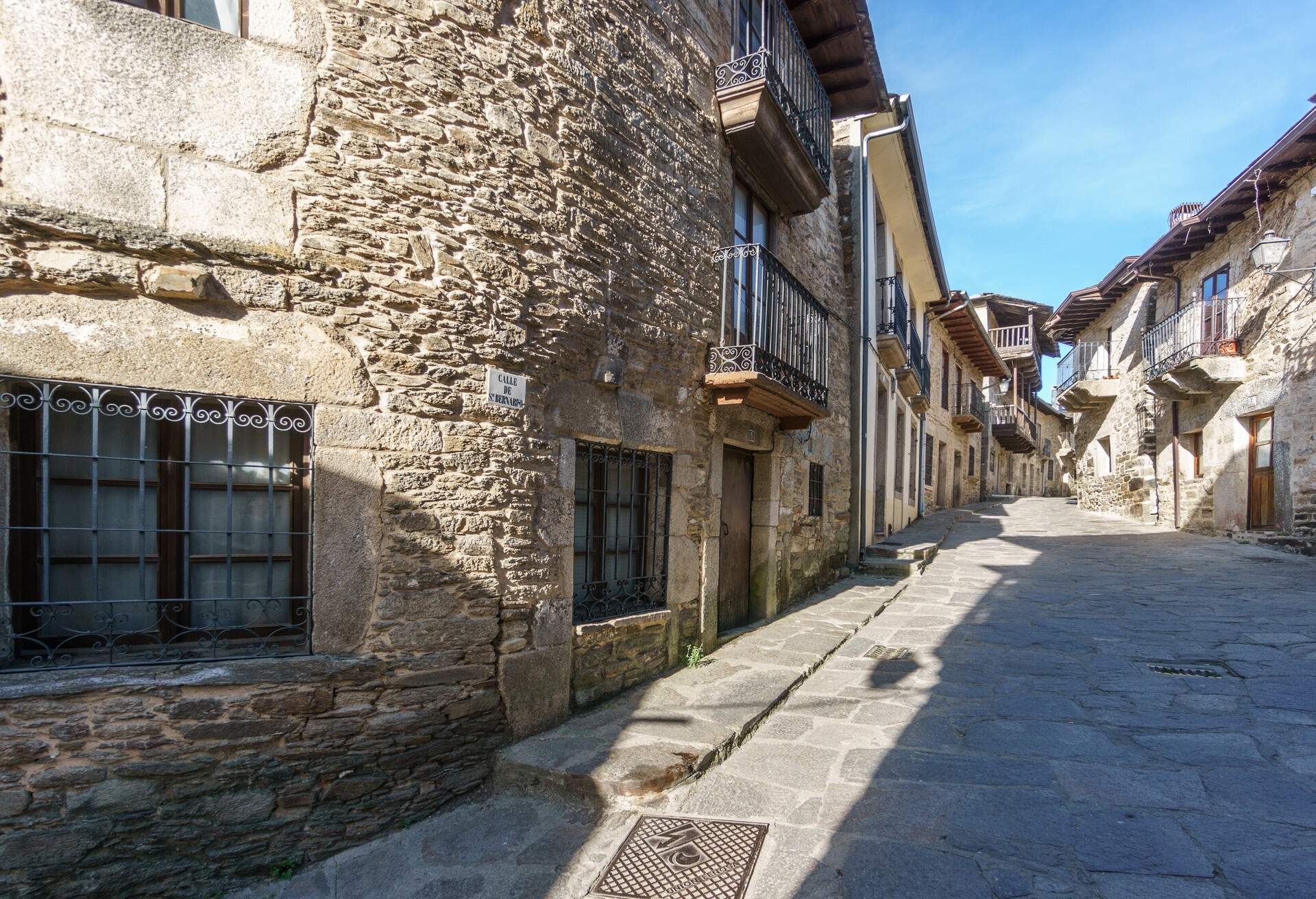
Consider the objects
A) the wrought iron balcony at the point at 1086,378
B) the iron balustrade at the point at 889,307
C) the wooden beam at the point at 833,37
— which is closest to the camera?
the wooden beam at the point at 833,37

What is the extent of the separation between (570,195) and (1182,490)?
1467 centimetres

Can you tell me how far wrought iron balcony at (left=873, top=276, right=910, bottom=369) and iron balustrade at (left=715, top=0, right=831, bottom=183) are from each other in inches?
152

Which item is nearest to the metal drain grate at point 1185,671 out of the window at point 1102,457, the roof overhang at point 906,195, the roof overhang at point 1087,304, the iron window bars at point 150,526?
the iron window bars at point 150,526

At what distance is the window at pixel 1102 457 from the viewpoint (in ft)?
60.6

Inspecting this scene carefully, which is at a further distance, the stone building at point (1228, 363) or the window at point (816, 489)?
the stone building at point (1228, 363)

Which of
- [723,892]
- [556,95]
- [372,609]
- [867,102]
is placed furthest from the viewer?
[867,102]

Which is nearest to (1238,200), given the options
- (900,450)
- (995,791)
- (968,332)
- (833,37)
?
(900,450)

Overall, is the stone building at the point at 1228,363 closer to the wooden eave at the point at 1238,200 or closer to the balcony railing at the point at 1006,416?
the wooden eave at the point at 1238,200

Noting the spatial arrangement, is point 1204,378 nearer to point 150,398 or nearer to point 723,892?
point 723,892

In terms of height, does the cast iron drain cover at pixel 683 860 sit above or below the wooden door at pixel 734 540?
below

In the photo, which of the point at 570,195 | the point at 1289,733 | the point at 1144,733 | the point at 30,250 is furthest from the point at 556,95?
the point at 1289,733

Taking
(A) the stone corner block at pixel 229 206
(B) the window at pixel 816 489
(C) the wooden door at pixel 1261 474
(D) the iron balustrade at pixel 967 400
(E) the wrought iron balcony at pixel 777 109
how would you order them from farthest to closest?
Result: (D) the iron balustrade at pixel 967 400 → (C) the wooden door at pixel 1261 474 → (B) the window at pixel 816 489 → (E) the wrought iron balcony at pixel 777 109 → (A) the stone corner block at pixel 229 206

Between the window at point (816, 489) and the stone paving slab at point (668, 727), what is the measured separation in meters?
2.14

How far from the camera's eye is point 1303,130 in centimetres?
942
